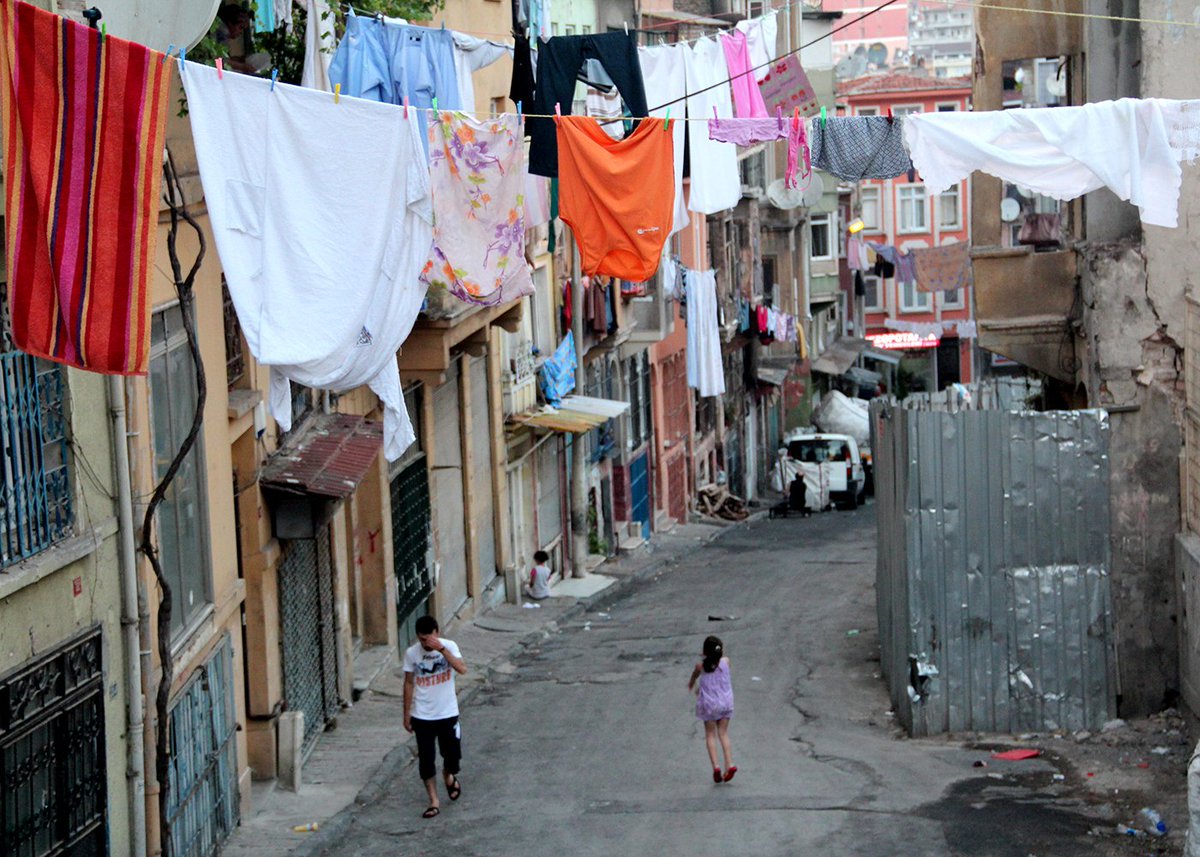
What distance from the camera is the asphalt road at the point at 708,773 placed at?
447 inches

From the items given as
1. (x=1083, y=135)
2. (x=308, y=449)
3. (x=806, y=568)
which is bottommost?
(x=806, y=568)

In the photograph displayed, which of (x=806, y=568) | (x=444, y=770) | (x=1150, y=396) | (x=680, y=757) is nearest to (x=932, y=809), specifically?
(x=680, y=757)

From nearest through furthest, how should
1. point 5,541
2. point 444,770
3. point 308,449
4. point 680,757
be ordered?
point 5,541, point 444,770, point 680,757, point 308,449

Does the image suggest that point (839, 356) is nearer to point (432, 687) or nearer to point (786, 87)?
point (786, 87)

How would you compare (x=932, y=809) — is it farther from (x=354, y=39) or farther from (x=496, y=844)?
(x=354, y=39)

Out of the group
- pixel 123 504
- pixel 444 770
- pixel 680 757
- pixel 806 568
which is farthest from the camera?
pixel 806 568

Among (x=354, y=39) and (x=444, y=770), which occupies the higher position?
(x=354, y=39)

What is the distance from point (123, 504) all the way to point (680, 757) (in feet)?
19.8

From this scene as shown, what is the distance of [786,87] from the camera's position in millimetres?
20922

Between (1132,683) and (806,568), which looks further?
(806,568)

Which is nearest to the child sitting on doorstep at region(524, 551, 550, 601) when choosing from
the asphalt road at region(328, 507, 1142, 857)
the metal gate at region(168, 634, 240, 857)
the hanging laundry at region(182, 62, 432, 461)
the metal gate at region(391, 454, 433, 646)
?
the asphalt road at region(328, 507, 1142, 857)

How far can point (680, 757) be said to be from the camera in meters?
14.0

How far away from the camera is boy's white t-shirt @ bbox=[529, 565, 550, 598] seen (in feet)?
83.1

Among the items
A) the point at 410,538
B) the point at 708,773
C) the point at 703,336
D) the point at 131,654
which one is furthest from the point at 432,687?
the point at 703,336
